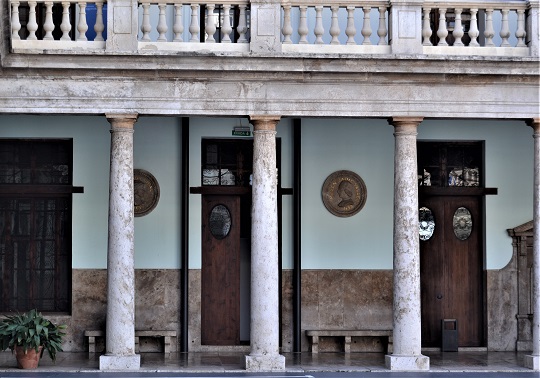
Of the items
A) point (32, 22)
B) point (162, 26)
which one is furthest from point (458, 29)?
point (32, 22)

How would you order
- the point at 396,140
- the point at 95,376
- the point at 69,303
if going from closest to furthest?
the point at 95,376, the point at 396,140, the point at 69,303

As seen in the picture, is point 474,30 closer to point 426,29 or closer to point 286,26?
point 426,29

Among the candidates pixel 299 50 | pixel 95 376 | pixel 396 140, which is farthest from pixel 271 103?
pixel 95 376

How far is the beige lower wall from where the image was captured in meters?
21.4

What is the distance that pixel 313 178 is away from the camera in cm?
2200

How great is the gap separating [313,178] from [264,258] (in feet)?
11.3

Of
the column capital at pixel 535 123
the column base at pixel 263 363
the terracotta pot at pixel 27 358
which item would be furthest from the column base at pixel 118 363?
the column capital at pixel 535 123

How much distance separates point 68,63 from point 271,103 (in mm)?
3316

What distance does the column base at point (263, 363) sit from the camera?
18.8 metres

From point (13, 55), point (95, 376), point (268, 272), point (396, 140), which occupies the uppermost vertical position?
point (13, 55)

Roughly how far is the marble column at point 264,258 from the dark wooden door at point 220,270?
2846 millimetres

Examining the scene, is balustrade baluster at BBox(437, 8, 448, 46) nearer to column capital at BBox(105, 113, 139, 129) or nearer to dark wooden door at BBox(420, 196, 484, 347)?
dark wooden door at BBox(420, 196, 484, 347)

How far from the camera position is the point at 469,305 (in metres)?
22.3

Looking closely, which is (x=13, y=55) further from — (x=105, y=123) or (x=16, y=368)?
(x=16, y=368)
